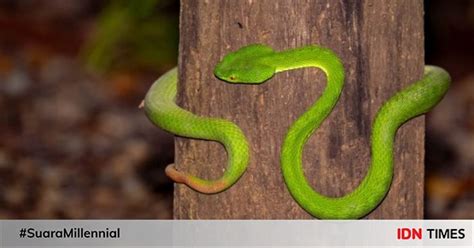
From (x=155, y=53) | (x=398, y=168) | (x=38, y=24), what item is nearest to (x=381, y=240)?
(x=398, y=168)

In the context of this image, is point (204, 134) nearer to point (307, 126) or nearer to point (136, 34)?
point (307, 126)

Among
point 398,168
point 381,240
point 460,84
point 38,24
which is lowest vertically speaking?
point 381,240

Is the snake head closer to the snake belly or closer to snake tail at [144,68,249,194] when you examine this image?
the snake belly

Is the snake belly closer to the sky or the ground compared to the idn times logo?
closer to the sky

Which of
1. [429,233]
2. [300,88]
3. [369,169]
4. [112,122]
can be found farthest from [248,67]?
[112,122]

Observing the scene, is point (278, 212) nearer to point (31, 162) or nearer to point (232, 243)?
point (232, 243)

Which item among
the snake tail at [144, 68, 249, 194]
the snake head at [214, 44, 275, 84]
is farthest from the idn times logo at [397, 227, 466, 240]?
the snake head at [214, 44, 275, 84]

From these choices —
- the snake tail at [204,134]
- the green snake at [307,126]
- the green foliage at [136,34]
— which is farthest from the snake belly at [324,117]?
the green foliage at [136,34]
